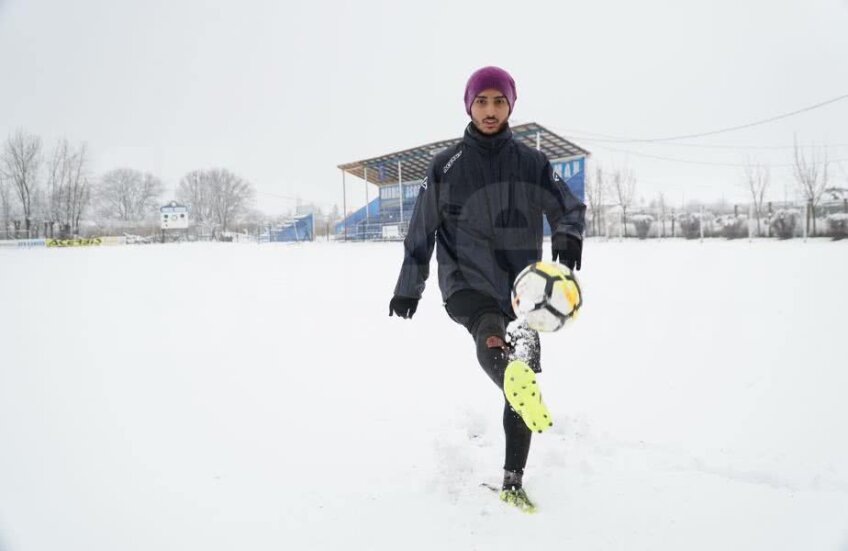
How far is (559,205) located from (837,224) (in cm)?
2205

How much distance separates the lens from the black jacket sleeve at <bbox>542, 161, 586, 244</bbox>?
235cm

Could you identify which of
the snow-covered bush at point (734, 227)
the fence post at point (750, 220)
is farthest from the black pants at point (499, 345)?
the snow-covered bush at point (734, 227)

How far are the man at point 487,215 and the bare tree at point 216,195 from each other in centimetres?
6975

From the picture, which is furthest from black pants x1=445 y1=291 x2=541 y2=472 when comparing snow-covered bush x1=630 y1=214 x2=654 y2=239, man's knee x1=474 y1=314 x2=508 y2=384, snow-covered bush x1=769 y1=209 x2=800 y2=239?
snow-covered bush x1=630 y1=214 x2=654 y2=239

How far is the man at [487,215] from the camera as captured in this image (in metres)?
2.34

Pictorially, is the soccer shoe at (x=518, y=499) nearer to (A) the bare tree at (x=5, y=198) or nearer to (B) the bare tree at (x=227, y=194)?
(A) the bare tree at (x=5, y=198)

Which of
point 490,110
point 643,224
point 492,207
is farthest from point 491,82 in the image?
point 643,224

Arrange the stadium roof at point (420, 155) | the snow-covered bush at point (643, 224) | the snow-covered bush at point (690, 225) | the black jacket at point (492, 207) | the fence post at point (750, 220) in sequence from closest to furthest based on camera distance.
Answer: the black jacket at point (492, 207)
the fence post at point (750, 220)
the stadium roof at point (420, 155)
the snow-covered bush at point (690, 225)
the snow-covered bush at point (643, 224)

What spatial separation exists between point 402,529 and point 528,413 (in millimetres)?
776

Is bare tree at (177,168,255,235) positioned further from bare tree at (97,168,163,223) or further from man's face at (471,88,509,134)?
man's face at (471,88,509,134)

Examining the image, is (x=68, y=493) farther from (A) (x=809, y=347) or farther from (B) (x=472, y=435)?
(A) (x=809, y=347)

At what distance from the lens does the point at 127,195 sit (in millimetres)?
66188

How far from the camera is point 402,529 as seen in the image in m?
2.02

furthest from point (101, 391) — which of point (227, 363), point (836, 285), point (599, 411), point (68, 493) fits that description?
point (836, 285)
